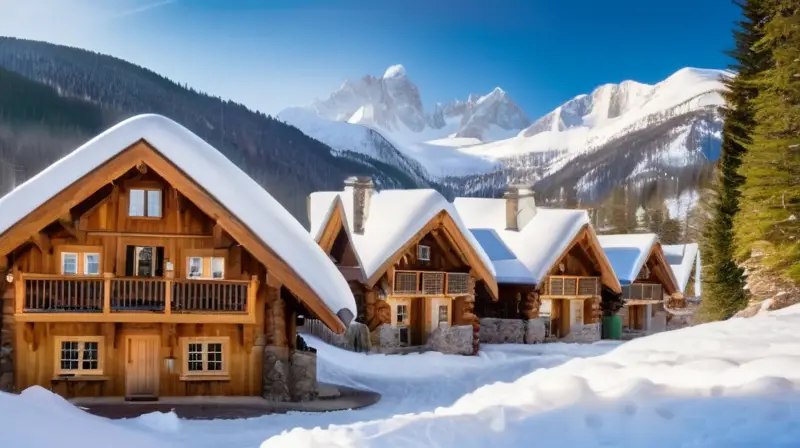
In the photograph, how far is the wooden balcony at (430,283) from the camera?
1163 inches

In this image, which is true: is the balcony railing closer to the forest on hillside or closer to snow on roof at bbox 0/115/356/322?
the forest on hillside

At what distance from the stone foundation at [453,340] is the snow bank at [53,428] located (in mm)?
19118

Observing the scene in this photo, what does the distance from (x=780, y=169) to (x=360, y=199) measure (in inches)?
645

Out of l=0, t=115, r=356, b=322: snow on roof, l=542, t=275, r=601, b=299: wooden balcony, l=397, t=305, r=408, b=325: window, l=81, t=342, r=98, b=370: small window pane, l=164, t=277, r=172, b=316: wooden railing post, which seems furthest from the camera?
l=542, t=275, r=601, b=299: wooden balcony

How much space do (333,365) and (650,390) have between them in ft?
60.4

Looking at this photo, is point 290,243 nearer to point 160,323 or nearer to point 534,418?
point 160,323

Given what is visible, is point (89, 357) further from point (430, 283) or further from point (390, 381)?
point (430, 283)

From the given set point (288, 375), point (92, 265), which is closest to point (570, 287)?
point (288, 375)

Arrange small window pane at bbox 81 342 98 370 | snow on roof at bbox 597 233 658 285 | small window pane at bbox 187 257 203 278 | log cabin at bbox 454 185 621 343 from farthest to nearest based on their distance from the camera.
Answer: snow on roof at bbox 597 233 658 285
log cabin at bbox 454 185 621 343
small window pane at bbox 187 257 203 278
small window pane at bbox 81 342 98 370

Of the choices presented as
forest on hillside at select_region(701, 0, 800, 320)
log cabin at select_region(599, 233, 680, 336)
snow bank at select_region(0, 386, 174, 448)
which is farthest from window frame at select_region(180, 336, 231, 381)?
log cabin at select_region(599, 233, 680, 336)

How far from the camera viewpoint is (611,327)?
4284 centimetres

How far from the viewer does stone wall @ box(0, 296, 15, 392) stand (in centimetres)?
1812

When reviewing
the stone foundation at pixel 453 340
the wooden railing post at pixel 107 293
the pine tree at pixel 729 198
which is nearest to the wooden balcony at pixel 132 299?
the wooden railing post at pixel 107 293

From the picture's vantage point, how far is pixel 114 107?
130m
